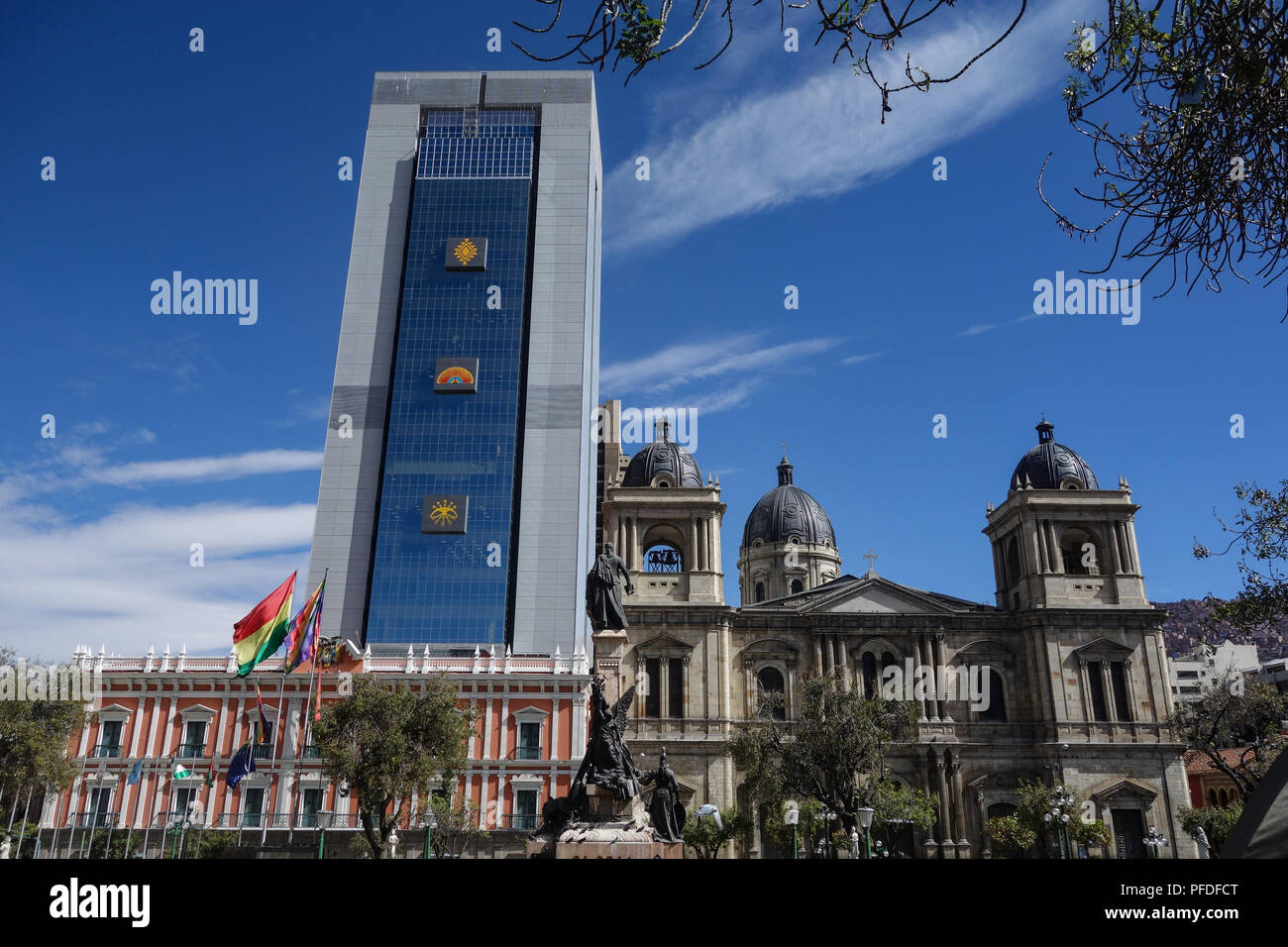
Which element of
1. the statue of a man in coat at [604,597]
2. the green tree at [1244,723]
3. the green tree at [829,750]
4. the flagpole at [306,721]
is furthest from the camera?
the flagpole at [306,721]

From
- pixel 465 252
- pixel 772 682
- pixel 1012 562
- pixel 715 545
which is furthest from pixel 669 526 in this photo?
pixel 465 252

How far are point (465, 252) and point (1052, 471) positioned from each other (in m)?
53.5

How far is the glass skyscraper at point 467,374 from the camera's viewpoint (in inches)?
2815

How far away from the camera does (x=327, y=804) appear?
1674 inches

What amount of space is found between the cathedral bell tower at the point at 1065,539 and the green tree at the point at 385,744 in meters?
34.9

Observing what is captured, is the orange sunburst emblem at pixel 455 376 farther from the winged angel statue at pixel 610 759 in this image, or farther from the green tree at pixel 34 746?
the winged angel statue at pixel 610 759

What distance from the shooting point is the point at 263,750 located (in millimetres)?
44625

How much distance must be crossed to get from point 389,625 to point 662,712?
30.4 meters

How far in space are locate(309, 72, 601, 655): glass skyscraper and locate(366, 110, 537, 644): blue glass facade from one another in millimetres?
142

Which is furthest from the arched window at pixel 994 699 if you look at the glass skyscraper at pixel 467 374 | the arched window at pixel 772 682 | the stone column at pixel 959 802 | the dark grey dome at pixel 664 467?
the glass skyscraper at pixel 467 374

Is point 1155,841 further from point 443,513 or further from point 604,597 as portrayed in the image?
point 443,513

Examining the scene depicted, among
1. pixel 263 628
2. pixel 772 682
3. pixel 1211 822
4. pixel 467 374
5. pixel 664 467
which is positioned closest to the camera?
pixel 263 628

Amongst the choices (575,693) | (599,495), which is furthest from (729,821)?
(599,495)

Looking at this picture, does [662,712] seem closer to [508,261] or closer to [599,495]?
[508,261]
